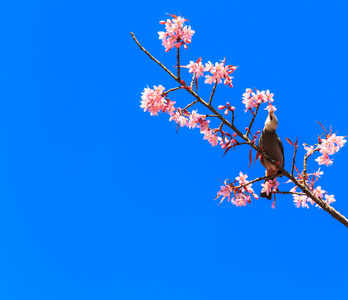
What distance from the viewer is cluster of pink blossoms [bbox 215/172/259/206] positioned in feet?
16.0

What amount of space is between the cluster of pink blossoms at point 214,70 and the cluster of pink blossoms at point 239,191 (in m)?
1.40

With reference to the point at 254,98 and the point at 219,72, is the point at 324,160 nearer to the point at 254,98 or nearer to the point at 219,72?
the point at 254,98

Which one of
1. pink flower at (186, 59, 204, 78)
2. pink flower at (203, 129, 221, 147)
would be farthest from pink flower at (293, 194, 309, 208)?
pink flower at (186, 59, 204, 78)

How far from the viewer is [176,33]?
4.69 m

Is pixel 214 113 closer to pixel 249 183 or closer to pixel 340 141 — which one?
pixel 249 183

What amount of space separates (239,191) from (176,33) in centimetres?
241

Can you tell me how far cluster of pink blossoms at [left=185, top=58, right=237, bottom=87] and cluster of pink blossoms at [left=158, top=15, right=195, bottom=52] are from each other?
29cm

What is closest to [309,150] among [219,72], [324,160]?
[324,160]

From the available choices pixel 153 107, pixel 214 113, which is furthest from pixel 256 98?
pixel 153 107

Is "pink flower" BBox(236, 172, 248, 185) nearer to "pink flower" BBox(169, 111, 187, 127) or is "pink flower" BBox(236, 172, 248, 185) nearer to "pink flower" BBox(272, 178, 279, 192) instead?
"pink flower" BBox(272, 178, 279, 192)

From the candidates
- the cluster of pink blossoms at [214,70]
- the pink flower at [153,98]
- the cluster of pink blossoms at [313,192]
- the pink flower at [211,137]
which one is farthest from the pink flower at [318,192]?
the pink flower at [153,98]

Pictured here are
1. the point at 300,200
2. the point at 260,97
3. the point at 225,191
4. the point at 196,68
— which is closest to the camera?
the point at 260,97

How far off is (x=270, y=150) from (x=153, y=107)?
1.92m

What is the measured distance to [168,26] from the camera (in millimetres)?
4715
